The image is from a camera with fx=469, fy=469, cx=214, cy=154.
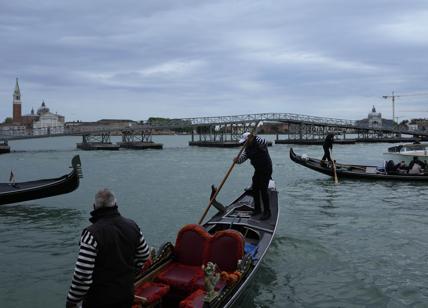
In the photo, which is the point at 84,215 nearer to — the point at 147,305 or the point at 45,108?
the point at 147,305

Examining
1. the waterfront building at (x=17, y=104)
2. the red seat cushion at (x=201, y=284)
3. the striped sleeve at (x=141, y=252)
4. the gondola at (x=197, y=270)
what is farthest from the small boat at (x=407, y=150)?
the waterfront building at (x=17, y=104)

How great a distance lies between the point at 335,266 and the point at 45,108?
144m

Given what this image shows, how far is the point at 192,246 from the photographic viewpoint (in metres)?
4.98

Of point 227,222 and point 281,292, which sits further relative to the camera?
point 227,222

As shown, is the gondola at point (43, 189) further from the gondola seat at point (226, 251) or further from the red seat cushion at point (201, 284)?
the red seat cushion at point (201, 284)

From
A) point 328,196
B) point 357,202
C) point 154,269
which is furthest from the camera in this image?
point 328,196

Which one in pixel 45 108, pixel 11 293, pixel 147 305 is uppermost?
pixel 45 108

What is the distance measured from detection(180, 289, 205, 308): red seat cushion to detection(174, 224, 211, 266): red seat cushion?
75 cm

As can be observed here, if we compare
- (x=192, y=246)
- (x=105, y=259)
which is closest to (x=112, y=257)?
(x=105, y=259)

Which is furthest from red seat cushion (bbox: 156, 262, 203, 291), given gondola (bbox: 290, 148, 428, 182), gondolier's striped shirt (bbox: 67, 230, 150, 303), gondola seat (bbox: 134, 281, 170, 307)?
gondola (bbox: 290, 148, 428, 182)

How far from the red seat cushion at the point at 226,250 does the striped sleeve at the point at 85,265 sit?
216cm

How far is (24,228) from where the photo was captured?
32.9ft

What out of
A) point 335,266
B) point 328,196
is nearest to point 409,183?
point 328,196

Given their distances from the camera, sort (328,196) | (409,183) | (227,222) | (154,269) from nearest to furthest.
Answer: (154,269)
(227,222)
(328,196)
(409,183)
